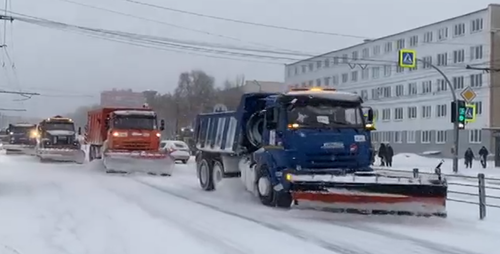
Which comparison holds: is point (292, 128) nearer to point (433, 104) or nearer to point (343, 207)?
point (343, 207)

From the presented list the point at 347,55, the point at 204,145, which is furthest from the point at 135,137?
the point at 347,55

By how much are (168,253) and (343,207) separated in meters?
4.93

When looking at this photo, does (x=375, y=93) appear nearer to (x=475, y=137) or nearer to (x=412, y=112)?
(x=412, y=112)

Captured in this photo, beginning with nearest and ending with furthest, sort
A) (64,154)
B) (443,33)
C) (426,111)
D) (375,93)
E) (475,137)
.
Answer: (64,154), (475,137), (443,33), (426,111), (375,93)

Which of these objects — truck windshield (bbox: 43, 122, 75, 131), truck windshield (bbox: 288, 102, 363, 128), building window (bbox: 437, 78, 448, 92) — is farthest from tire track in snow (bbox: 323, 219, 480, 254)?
building window (bbox: 437, 78, 448, 92)

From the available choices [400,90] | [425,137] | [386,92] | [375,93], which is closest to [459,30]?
[400,90]

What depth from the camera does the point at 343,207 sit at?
1353 cm

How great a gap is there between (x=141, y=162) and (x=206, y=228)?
1523 centimetres

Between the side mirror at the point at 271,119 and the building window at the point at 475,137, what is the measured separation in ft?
176

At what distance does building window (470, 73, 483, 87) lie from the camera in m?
64.5

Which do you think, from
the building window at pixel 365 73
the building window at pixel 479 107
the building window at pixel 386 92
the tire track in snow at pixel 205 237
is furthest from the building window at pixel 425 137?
the tire track in snow at pixel 205 237

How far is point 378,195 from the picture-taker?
13305 mm

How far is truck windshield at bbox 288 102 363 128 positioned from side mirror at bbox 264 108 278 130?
45 cm

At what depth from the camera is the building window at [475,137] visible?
65.3m
